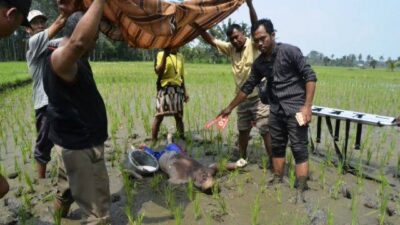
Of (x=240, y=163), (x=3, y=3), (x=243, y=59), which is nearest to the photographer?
(x=3, y=3)

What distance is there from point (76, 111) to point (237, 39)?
7.71 ft

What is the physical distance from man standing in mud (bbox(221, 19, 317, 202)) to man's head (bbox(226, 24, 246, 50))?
42 centimetres

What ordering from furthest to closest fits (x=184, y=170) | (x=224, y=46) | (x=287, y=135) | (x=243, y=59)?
(x=224, y=46) < (x=243, y=59) < (x=287, y=135) < (x=184, y=170)

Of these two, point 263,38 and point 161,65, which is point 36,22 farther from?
point 263,38

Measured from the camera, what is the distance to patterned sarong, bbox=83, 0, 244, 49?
2807mm

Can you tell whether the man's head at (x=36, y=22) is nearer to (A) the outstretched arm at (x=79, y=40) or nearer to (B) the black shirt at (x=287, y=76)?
(A) the outstretched arm at (x=79, y=40)

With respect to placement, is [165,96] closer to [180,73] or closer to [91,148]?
[180,73]

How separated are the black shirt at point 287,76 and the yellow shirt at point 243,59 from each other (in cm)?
45

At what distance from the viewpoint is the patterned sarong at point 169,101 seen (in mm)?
4730

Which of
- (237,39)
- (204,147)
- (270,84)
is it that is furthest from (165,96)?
(270,84)

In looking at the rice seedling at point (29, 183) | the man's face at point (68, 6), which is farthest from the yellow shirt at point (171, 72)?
the man's face at point (68, 6)

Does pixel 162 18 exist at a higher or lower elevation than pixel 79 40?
higher

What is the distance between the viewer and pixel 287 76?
3.49 m

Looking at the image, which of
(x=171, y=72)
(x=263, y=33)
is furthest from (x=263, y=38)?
(x=171, y=72)
